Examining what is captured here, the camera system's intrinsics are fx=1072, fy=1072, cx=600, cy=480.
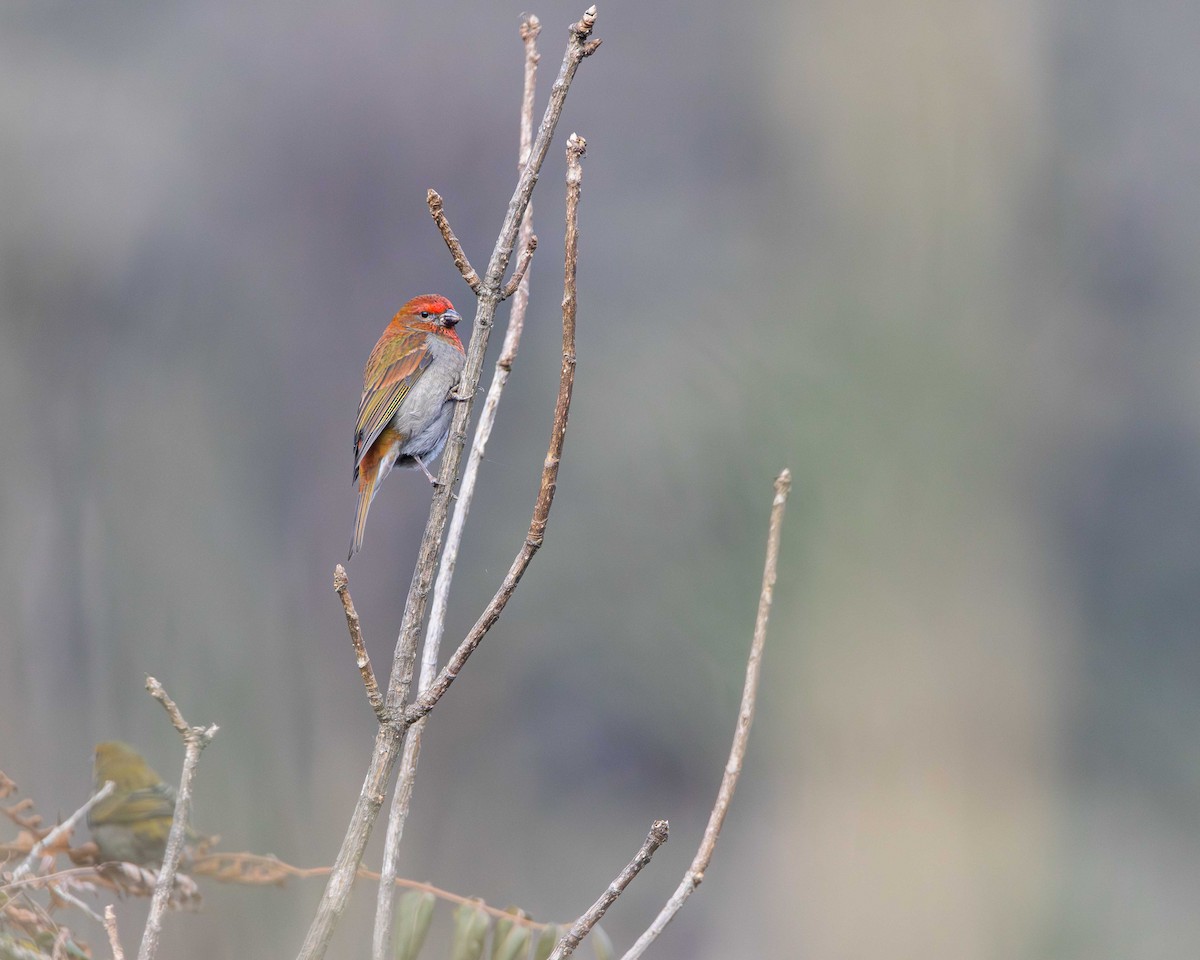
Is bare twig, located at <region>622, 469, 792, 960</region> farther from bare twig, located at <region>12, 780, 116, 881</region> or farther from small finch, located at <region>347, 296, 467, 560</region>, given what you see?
small finch, located at <region>347, 296, 467, 560</region>

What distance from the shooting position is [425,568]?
719mm

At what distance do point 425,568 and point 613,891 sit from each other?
9.4 inches

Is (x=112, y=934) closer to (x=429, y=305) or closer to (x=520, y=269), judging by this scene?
(x=520, y=269)

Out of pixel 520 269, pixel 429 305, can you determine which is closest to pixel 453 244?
pixel 520 269

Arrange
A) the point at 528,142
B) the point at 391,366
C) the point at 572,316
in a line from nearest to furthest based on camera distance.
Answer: the point at 572,316, the point at 528,142, the point at 391,366

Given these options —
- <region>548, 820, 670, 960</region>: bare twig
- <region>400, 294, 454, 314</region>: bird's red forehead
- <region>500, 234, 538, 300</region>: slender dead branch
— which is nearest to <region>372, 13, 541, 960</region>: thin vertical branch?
<region>500, 234, 538, 300</region>: slender dead branch

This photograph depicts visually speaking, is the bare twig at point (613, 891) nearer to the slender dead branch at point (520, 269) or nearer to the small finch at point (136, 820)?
the slender dead branch at point (520, 269)

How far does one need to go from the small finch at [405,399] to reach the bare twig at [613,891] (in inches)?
40.0

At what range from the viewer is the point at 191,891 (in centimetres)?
87

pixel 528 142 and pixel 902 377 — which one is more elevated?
pixel 902 377

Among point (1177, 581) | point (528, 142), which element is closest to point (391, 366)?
point (528, 142)

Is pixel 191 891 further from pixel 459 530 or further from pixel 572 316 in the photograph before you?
pixel 572 316

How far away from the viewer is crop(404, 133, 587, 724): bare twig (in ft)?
2.12

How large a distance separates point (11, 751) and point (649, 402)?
252 centimetres
